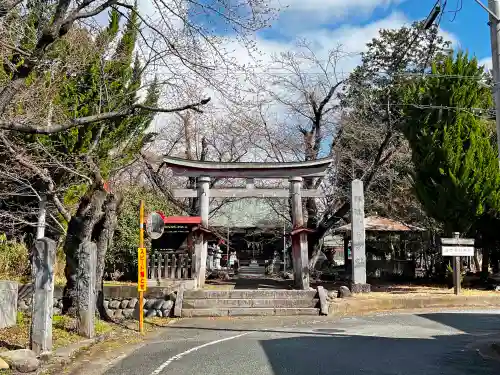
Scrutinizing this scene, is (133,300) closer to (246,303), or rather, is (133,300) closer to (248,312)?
(246,303)

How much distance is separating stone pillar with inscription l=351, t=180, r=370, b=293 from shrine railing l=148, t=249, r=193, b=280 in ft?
20.5

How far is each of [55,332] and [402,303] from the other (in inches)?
457

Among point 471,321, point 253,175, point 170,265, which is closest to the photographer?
point 471,321

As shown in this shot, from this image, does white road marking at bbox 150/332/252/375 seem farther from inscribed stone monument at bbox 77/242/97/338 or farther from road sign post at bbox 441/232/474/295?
road sign post at bbox 441/232/474/295

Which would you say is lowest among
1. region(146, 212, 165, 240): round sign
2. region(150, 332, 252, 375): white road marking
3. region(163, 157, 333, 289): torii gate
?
region(150, 332, 252, 375): white road marking

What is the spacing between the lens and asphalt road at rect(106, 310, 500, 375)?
7762 millimetres

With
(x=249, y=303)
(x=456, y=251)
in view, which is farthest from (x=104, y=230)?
(x=456, y=251)

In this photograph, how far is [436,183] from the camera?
2042 cm

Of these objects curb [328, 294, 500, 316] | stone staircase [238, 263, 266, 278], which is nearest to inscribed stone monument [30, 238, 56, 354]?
curb [328, 294, 500, 316]

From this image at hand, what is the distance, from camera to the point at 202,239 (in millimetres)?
19531

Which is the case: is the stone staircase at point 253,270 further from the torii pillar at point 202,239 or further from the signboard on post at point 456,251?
the signboard on post at point 456,251

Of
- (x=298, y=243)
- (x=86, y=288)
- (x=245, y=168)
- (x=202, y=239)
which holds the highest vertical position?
(x=245, y=168)

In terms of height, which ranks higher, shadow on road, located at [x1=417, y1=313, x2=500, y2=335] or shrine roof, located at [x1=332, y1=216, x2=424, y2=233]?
shrine roof, located at [x1=332, y1=216, x2=424, y2=233]

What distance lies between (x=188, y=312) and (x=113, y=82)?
7501 mm
